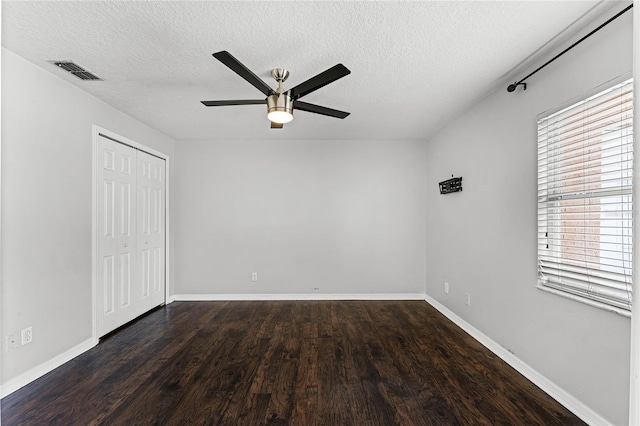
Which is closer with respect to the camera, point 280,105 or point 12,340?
point 12,340

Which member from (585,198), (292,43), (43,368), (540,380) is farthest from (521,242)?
(43,368)

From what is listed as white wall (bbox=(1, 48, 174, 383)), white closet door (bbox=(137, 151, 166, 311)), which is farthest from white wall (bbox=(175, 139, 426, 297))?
white wall (bbox=(1, 48, 174, 383))

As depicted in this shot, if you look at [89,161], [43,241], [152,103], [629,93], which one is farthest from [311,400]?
[152,103]

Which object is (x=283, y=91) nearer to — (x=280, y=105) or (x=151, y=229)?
(x=280, y=105)

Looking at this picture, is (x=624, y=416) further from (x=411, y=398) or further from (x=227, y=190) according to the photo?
(x=227, y=190)

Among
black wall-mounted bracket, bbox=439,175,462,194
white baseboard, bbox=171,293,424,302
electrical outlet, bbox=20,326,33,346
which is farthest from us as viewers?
white baseboard, bbox=171,293,424,302

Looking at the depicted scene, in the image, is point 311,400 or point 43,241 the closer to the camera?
point 311,400

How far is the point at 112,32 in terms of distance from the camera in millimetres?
2225

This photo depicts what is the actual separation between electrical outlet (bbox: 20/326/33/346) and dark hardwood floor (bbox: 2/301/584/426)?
1.05ft

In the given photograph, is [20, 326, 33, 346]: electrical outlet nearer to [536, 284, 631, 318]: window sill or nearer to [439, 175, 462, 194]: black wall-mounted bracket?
[536, 284, 631, 318]: window sill

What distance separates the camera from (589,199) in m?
2.16

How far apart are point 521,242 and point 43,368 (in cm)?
397

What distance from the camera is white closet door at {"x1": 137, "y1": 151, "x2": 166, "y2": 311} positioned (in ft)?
13.7

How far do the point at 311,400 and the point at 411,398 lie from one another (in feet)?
2.29
